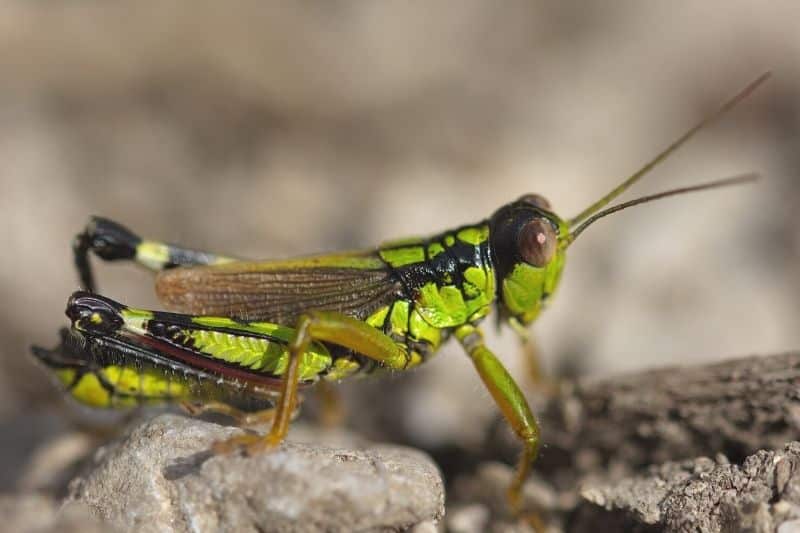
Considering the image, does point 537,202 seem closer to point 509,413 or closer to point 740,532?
point 509,413

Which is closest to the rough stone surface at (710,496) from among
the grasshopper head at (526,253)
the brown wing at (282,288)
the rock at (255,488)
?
the rock at (255,488)

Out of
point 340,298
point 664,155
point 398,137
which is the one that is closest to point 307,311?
point 340,298

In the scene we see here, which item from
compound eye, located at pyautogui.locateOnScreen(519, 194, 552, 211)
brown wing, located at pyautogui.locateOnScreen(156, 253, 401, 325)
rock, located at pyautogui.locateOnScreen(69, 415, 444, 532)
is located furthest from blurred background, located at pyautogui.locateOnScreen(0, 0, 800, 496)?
rock, located at pyautogui.locateOnScreen(69, 415, 444, 532)

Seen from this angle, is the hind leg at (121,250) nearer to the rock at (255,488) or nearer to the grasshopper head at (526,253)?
the rock at (255,488)

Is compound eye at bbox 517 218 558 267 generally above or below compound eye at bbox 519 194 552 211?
below

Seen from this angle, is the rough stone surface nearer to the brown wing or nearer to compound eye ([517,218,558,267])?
compound eye ([517,218,558,267])

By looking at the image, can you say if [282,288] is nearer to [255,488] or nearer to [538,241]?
[538,241]

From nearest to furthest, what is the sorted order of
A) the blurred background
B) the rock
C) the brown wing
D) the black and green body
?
the rock < the black and green body < the brown wing < the blurred background
